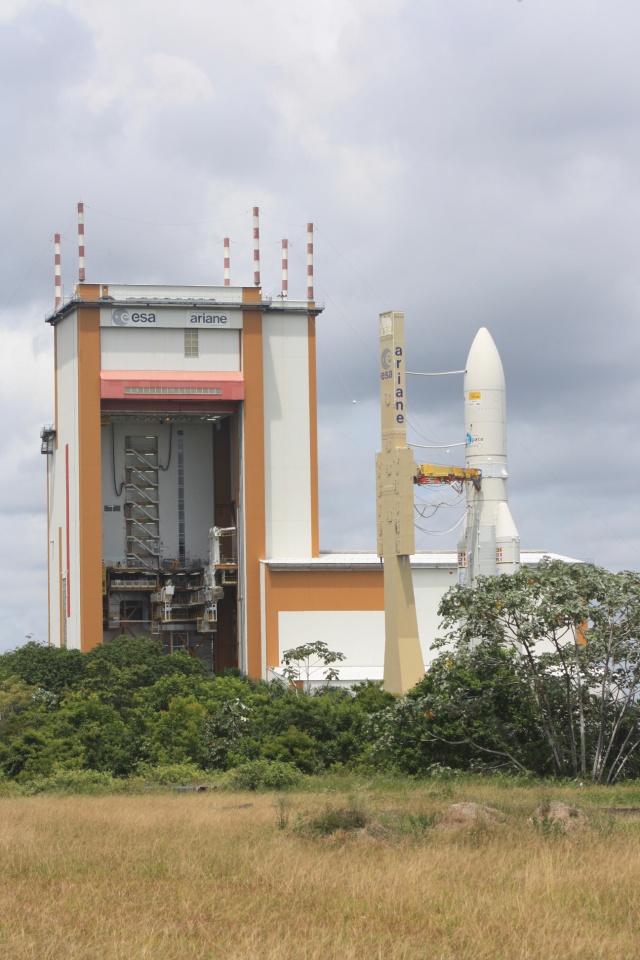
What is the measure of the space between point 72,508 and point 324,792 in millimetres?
36420

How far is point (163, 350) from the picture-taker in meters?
63.3

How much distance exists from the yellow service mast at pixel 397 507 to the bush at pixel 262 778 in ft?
51.2

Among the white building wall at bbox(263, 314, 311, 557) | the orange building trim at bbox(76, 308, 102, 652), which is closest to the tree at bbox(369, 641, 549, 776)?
the white building wall at bbox(263, 314, 311, 557)

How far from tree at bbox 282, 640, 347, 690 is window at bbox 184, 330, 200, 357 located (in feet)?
44.2

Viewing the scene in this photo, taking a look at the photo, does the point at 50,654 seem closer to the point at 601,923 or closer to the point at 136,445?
the point at 136,445

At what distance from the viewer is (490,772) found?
36.2 meters

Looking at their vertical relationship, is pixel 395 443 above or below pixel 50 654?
above

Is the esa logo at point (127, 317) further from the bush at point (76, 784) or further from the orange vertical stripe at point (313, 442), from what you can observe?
the bush at point (76, 784)

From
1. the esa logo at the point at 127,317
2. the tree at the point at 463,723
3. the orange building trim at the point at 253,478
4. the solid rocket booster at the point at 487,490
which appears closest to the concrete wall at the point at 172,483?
the orange building trim at the point at 253,478

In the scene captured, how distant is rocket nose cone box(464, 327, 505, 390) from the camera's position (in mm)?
50031

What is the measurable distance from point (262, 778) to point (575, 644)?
26.4 ft

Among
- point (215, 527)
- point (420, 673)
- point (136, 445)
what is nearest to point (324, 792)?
point (420, 673)

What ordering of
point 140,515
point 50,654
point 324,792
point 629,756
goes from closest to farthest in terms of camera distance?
point 324,792 < point 629,756 < point 50,654 < point 140,515

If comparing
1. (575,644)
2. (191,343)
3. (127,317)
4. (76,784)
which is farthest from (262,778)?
(127,317)
